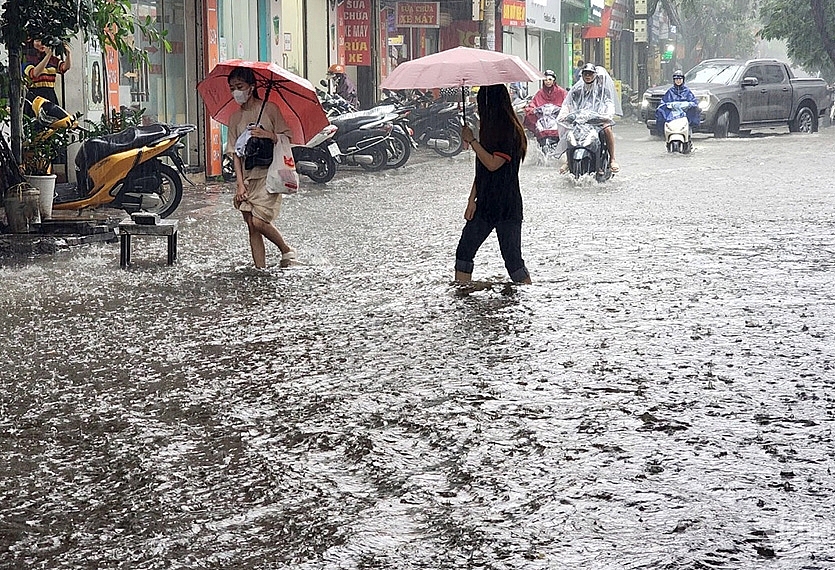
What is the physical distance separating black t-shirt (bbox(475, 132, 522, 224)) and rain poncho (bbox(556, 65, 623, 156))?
9.71 m

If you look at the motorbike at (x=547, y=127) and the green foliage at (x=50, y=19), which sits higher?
the green foliage at (x=50, y=19)

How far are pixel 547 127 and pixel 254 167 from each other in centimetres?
1398

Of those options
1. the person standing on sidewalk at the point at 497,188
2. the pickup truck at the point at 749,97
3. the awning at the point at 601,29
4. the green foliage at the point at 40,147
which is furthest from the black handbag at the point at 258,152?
the awning at the point at 601,29

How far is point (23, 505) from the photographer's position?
4684 mm

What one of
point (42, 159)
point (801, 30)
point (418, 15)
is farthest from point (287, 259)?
point (801, 30)

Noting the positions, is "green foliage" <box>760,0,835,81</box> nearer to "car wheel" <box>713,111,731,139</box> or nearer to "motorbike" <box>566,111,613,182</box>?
"car wheel" <box>713,111,731,139</box>

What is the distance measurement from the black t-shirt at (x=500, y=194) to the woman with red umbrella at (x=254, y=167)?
1.76 m

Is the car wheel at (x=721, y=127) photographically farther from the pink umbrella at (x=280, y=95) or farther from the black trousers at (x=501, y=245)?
the black trousers at (x=501, y=245)

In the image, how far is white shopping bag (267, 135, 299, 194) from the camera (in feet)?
34.3

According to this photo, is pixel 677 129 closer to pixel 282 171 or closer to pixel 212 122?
pixel 212 122

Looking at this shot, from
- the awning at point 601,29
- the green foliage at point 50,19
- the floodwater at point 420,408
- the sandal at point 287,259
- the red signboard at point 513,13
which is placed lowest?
the floodwater at point 420,408

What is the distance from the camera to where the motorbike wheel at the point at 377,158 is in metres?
21.4

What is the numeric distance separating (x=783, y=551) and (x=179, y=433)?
258 cm

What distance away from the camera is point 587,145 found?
1877 cm
